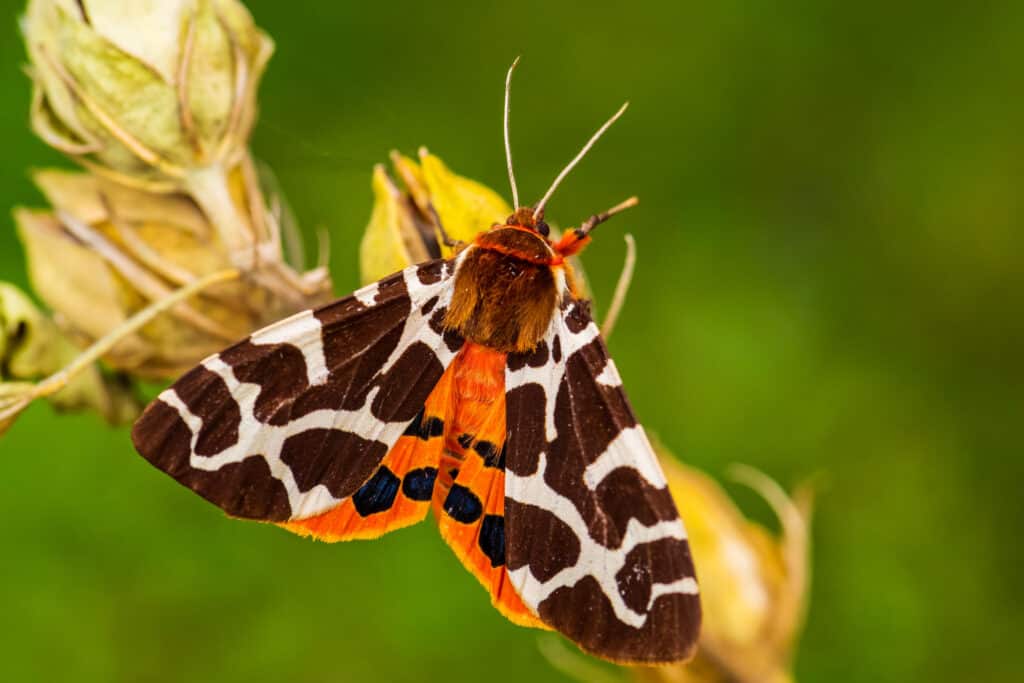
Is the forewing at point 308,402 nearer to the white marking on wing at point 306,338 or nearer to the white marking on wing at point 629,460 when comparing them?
the white marking on wing at point 306,338

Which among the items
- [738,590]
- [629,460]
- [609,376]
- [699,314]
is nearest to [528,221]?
[609,376]

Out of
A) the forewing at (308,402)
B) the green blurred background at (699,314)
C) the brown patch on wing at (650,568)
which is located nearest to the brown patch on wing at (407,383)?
the forewing at (308,402)

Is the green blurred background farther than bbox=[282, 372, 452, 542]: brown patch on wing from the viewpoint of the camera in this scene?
Yes

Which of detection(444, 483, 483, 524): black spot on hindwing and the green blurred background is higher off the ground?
the green blurred background

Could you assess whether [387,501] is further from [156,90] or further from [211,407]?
[156,90]

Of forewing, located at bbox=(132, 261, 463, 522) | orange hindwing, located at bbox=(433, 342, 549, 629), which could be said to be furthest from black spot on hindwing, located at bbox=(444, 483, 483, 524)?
forewing, located at bbox=(132, 261, 463, 522)

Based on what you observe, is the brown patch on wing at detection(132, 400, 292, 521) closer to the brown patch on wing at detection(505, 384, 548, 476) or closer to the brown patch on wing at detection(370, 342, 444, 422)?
the brown patch on wing at detection(370, 342, 444, 422)

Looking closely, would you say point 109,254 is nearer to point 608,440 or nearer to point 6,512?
point 608,440
